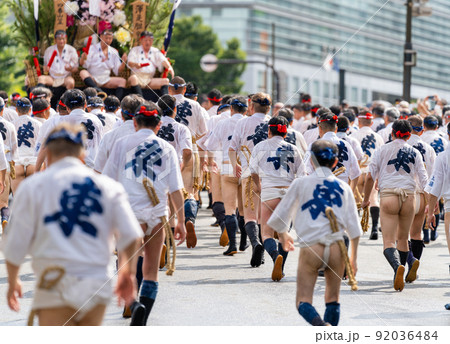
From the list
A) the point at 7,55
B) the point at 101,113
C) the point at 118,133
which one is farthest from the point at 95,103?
the point at 7,55

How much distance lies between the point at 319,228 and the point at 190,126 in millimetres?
6681

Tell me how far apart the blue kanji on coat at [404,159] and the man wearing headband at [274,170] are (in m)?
1.14

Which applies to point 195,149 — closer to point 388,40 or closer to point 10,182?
point 10,182

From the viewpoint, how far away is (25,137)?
1267cm

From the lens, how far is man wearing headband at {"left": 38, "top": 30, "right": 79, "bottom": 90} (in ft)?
53.0

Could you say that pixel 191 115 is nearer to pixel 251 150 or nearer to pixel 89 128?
pixel 251 150

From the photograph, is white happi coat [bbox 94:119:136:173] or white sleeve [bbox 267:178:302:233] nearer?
white sleeve [bbox 267:178:302:233]

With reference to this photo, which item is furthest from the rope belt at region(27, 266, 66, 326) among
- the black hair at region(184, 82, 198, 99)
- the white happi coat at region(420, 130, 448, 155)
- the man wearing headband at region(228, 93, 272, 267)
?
the white happi coat at region(420, 130, 448, 155)

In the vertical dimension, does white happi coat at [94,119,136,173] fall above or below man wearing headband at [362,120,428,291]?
above

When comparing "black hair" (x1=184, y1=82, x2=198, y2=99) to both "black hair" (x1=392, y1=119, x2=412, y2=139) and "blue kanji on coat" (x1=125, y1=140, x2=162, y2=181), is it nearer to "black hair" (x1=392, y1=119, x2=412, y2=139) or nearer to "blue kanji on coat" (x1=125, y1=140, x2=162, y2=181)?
"black hair" (x1=392, y1=119, x2=412, y2=139)

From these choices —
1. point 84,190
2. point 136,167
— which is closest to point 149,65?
point 136,167

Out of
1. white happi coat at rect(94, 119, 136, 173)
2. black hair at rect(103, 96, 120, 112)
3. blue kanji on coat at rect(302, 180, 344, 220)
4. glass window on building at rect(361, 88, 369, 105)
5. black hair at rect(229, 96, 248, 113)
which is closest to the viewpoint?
blue kanji on coat at rect(302, 180, 344, 220)

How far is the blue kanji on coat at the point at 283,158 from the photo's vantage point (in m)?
9.60

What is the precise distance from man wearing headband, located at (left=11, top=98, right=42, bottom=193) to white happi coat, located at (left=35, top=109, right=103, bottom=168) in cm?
178
